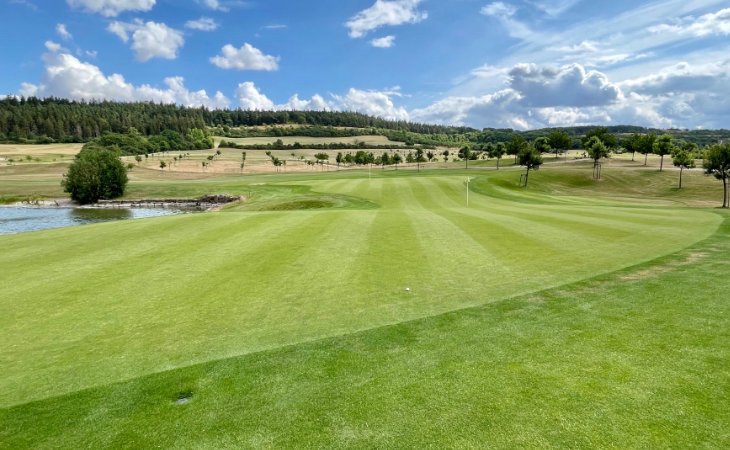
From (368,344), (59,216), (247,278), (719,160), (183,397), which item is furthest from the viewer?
(59,216)

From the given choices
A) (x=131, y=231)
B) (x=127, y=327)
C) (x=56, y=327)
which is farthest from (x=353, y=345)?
(x=131, y=231)

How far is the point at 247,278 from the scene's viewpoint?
11125mm

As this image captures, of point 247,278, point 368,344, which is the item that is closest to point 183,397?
point 368,344

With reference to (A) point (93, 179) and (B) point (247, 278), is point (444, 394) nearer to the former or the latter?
(B) point (247, 278)

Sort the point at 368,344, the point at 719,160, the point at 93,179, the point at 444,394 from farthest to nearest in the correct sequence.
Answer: the point at 93,179
the point at 719,160
the point at 368,344
the point at 444,394

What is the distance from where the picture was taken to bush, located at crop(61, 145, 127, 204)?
65562 mm

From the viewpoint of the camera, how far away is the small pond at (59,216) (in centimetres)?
4438

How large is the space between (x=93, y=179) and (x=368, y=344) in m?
74.9

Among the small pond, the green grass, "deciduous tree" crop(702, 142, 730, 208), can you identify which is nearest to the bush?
the small pond

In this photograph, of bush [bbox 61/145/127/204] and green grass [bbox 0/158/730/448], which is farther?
bush [bbox 61/145/127/204]

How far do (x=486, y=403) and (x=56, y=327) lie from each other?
8544mm

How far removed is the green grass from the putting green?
64mm

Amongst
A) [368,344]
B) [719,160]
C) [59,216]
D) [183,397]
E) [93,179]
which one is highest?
[719,160]

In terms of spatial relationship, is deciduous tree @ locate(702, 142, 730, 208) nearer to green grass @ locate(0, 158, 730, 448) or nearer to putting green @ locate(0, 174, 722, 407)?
putting green @ locate(0, 174, 722, 407)
